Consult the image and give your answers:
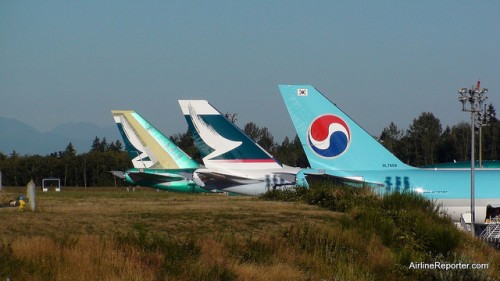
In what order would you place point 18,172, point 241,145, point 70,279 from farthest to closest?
1. point 18,172
2. point 241,145
3. point 70,279

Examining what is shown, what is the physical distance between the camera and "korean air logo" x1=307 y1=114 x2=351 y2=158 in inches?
1468

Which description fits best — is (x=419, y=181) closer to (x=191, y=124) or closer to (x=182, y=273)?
Answer: (x=191, y=124)

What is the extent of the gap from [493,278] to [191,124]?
2570cm

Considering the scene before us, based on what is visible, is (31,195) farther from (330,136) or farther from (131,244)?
(330,136)

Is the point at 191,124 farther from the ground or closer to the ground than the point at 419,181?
farther from the ground

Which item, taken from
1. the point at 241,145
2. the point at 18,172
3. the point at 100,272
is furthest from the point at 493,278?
the point at 18,172

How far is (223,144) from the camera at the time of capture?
136 feet

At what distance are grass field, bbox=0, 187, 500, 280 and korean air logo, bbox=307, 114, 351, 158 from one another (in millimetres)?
16277

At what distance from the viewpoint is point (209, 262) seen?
48.3ft

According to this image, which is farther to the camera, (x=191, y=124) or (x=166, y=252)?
(x=191, y=124)

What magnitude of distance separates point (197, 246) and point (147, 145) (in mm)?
37217

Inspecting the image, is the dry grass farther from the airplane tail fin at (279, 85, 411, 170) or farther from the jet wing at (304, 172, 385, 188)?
the airplane tail fin at (279, 85, 411, 170)
